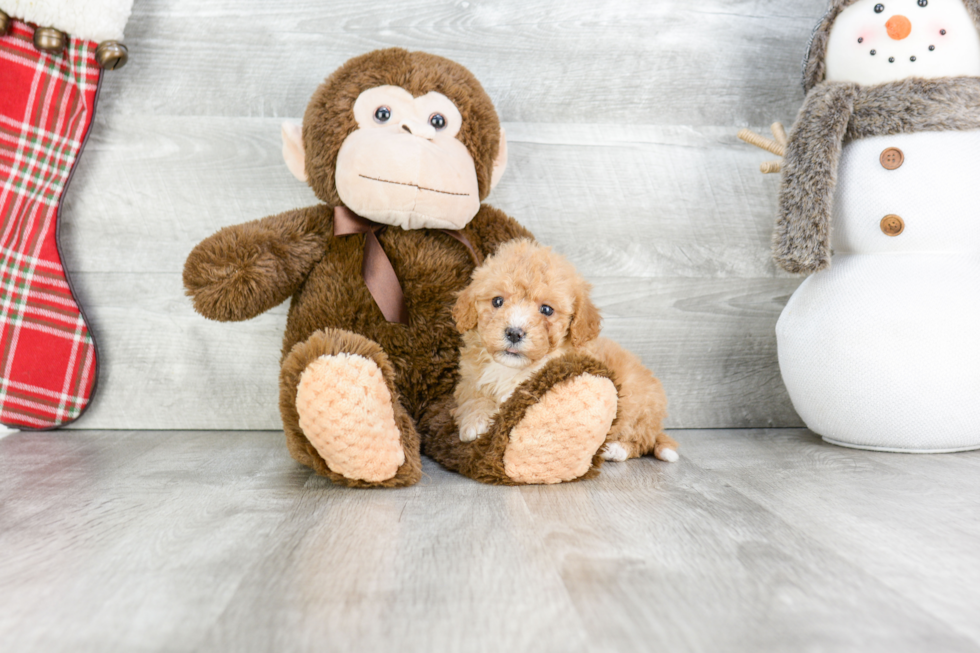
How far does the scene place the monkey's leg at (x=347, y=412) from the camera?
0.78 m

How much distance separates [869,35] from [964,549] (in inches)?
29.1

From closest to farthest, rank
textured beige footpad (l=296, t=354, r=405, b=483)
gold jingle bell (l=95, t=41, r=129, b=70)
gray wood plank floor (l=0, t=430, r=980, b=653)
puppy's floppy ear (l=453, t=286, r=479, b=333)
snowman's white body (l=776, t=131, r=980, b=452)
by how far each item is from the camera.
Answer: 1. gray wood plank floor (l=0, t=430, r=980, b=653)
2. textured beige footpad (l=296, t=354, r=405, b=483)
3. puppy's floppy ear (l=453, t=286, r=479, b=333)
4. snowman's white body (l=776, t=131, r=980, b=452)
5. gold jingle bell (l=95, t=41, r=129, b=70)

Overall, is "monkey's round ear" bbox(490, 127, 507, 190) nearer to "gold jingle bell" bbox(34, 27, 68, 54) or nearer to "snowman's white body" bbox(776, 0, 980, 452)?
"snowman's white body" bbox(776, 0, 980, 452)

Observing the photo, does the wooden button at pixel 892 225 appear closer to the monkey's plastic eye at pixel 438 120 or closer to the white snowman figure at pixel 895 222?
the white snowman figure at pixel 895 222

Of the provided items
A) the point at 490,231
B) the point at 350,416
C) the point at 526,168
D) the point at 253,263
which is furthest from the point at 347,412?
the point at 526,168

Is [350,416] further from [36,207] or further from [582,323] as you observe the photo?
[36,207]

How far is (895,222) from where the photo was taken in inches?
40.3

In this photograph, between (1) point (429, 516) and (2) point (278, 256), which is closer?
(1) point (429, 516)

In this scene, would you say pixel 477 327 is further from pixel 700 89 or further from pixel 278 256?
pixel 700 89

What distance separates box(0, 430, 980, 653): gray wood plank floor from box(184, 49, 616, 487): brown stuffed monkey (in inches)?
2.3

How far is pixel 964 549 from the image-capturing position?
0.66m

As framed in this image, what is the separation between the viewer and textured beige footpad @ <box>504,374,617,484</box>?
81cm

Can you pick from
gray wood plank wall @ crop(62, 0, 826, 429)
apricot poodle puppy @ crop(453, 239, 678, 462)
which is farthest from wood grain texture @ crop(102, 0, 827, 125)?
apricot poodle puppy @ crop(453, 239, 678, 462)

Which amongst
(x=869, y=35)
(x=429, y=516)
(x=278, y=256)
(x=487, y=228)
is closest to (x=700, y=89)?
(x=869, y=35)
